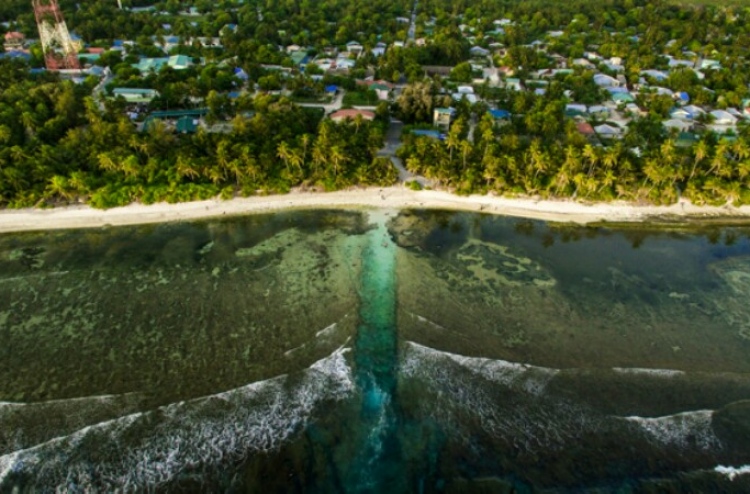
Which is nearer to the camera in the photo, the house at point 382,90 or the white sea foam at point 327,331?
the white sea foam at point 327,331

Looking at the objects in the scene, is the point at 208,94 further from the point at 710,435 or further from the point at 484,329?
the point at 710,435

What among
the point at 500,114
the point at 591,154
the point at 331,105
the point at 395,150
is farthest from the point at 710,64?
the point at 331,105

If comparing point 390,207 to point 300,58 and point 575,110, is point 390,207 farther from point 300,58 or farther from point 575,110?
point 300,58

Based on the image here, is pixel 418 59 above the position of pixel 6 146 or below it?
above

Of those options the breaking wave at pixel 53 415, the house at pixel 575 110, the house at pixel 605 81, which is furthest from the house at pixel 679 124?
the breaking wave at pixel 53 415

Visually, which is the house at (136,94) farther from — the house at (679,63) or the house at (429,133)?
the house at (679,63)

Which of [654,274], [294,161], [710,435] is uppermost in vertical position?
[294,161]

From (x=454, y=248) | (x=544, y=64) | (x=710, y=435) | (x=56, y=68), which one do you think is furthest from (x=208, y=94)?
(x=710, y=435)
